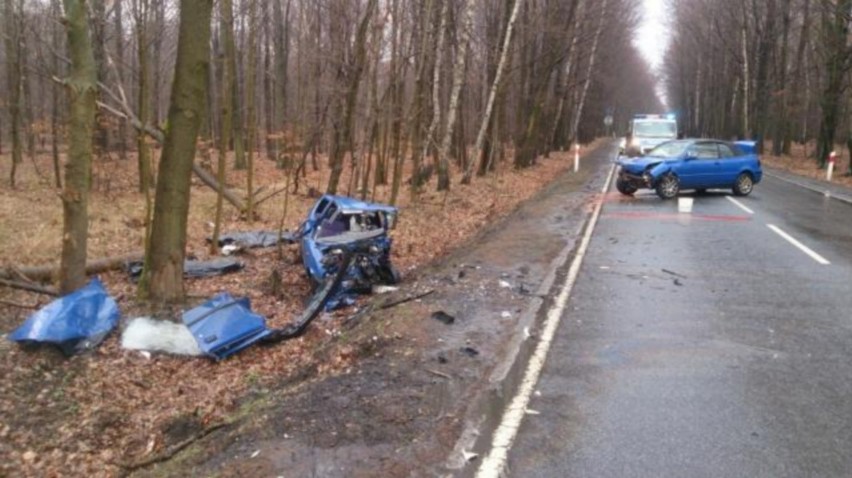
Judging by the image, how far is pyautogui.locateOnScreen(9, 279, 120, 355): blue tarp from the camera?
22.6ft

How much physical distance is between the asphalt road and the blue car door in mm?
8139

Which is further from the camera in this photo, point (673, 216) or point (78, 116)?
point (673, 216)

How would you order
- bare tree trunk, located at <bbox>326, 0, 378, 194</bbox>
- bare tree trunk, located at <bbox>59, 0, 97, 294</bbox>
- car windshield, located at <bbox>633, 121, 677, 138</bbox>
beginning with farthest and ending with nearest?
car windshield, located at <bbox>633, 121, 677, 138</bbox> < bare tree trunk, located at <bbox>326, 0, 378, 194</bbox> < bare tree trunk, located at <bbox>59, 0, 97, 294</bbox>

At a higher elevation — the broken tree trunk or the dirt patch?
the broken tree trunk

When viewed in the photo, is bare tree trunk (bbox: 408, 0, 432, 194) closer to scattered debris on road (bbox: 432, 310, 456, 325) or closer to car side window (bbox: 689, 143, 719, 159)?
car side window (bbox: 689, 143, 719, 159)

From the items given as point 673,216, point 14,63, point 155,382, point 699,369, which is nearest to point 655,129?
point 673,216

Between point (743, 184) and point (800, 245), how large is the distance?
29.7 feet

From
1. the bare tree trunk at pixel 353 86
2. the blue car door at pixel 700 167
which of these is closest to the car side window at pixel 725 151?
the blue car door at pixel 700 167

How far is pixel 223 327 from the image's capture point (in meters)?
7.38

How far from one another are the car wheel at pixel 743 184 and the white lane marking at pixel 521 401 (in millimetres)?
13417

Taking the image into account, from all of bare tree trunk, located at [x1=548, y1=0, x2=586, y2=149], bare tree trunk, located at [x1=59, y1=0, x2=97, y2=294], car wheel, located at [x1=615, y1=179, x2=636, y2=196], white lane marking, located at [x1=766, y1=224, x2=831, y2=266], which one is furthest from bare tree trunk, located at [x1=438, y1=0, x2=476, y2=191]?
bare tree trunk, located at [x1=59, y1=0, x2=97, y2=294]

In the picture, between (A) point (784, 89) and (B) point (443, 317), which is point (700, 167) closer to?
(B) point (443, 317)

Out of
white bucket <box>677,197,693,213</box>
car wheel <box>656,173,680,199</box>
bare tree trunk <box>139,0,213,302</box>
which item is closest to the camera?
bare tree trunk <box>139,0,213,302</box>

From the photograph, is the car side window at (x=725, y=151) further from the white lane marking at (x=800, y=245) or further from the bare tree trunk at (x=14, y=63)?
the bare tree trunk at (x=14, y=63)
